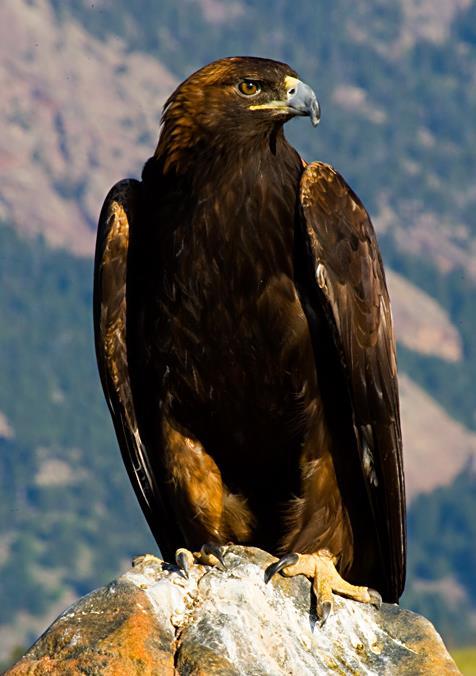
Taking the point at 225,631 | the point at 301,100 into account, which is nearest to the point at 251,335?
the point at 301,100

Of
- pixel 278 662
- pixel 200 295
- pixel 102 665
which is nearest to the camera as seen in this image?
pixel 102 665

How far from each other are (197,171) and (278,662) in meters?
3.03

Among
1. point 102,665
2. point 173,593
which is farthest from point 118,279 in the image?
point 102,665

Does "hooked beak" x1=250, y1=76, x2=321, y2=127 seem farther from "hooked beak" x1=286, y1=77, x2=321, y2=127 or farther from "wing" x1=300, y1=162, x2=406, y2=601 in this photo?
"wing" x1=300, y1=162, x2=406, y2=601

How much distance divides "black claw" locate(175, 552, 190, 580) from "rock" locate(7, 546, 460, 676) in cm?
4

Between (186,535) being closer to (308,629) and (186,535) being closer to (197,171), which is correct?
(308,629)

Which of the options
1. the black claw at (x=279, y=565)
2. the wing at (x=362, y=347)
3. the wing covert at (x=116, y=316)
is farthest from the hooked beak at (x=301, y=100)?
the black claw at (x=279, y=565)

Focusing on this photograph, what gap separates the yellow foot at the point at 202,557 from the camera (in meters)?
7.56

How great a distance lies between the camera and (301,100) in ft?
27.1

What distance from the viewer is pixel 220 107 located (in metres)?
Result: 8.41

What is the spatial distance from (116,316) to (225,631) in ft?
8.50

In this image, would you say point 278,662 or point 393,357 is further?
point 393,357

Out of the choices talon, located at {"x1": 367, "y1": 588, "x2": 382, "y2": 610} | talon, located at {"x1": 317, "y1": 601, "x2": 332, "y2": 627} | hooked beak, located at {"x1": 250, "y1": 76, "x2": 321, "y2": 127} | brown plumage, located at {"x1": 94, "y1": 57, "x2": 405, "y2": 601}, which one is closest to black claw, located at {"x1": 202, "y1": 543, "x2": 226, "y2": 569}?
talon, located at {"x1": 317, "y1": 601, "x2": 332, "y2": 627}

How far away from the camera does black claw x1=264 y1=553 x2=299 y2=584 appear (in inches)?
300
